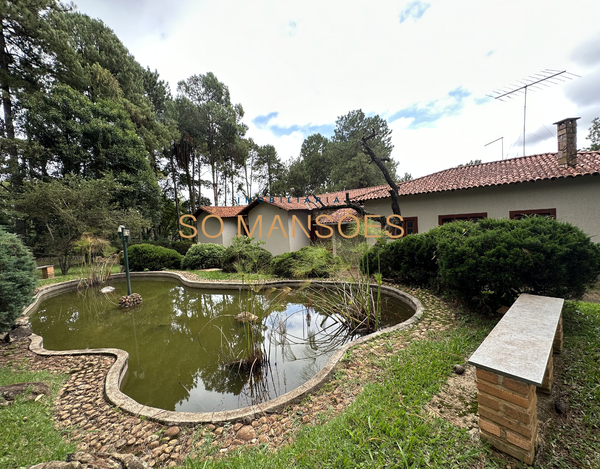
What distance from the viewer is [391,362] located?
10.1ft

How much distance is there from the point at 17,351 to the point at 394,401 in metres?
6.11

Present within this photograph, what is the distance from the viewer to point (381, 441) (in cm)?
188

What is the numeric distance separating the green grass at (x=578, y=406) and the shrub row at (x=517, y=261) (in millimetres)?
719

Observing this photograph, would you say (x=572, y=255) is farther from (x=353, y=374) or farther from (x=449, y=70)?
(x=449, y=70)

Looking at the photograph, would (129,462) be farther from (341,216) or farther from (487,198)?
(341,216)

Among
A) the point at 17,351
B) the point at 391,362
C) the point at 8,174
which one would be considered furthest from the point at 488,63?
the point at 8,174

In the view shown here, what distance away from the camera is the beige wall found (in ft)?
24.1

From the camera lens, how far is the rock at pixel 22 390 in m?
2.76

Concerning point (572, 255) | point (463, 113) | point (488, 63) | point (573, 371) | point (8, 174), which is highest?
point (488, 63)

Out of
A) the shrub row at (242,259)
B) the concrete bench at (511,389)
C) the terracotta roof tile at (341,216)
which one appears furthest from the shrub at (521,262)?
the terracotta roof tile at (341,216)

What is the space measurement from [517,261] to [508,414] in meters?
2.83

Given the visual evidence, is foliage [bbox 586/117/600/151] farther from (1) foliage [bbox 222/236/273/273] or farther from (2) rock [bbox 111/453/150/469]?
(2) rock [bbox 111/453/150/469]

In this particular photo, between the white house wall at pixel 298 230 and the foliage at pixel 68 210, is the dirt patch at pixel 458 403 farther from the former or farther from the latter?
the foliage at pixel 68 210

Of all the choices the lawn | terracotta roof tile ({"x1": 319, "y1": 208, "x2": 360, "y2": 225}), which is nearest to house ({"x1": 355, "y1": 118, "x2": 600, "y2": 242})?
terracotta roof tile ({"x1": 319, "y1": 208, "x2": 360, "y2": 225})
